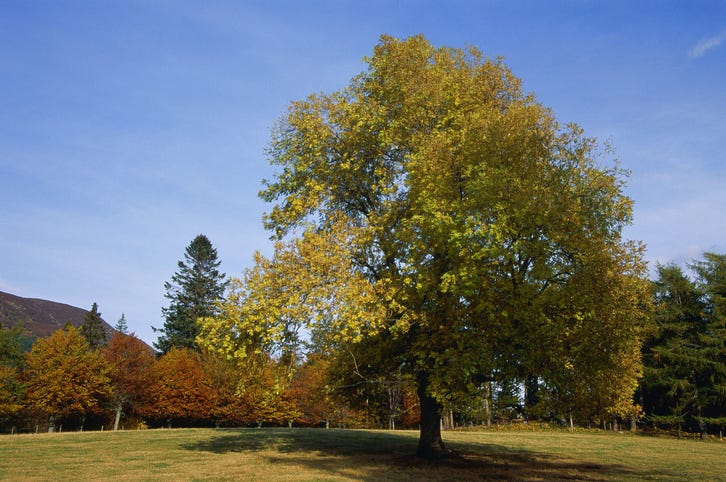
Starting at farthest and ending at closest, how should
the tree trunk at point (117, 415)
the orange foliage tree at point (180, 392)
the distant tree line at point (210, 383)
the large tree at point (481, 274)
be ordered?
1. the tree trunk at point (117, 415)
2. the orange foliage tree at point (180, 392)
3. the distant tree line at point (210, 383)
4. the large tree at point (481, 274)

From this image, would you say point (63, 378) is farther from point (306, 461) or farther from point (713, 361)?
point (713, 361)

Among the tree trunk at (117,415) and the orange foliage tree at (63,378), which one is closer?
the orange foliage tree at (63,378)

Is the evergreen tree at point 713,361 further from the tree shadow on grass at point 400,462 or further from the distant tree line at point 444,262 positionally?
the distant tree line at point 444,262

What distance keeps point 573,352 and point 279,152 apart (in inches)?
533

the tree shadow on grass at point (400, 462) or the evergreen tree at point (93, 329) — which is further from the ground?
the evergreen tree at point (93, 329)

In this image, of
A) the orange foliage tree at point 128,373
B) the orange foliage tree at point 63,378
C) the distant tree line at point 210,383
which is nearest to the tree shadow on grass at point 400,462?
the distant tree line at point 210,383

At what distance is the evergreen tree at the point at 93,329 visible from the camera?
70.9 meters

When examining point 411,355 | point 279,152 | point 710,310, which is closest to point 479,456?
point 411,355

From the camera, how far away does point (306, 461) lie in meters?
19.4

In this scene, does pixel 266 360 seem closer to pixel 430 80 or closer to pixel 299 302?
pixel 299 302

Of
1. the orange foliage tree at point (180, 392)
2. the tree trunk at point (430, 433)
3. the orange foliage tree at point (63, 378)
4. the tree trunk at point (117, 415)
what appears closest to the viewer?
the tree trunk at point (430, 433)

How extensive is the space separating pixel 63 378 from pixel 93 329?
32.5m

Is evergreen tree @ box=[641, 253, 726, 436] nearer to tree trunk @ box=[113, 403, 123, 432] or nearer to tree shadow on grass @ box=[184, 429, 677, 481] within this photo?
tree shadow on grass @ box=[184, 429, 677, 481]

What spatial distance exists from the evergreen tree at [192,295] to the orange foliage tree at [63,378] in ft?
61.5
